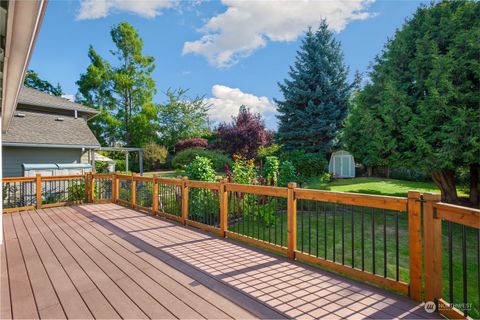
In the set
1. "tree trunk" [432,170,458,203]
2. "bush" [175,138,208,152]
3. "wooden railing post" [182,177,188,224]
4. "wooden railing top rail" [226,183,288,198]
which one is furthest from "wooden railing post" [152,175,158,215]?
"bush" [175,138,208,152]

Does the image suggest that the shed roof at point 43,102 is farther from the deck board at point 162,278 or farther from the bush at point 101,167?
the deck board at point 162,278

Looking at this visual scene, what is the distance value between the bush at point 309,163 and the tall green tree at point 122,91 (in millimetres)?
12303

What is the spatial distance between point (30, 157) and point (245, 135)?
9115 millimetres

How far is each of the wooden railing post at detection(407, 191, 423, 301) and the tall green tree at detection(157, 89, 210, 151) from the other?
20733 millimetres

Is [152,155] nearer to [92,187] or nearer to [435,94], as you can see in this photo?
[92,187]

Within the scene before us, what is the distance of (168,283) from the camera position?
2598mm

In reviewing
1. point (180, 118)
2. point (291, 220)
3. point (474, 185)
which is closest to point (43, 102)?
point (291, 220)

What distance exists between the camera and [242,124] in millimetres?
14461

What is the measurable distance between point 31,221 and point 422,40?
10071 mm

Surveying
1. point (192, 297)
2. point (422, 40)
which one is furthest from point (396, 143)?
point (192, 297)

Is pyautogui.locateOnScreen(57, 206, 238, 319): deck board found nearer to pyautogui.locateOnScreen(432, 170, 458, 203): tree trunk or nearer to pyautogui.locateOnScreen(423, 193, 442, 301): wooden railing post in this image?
pyautogui.locateOnScreen(423, 193, 442, 301): wooden railing post

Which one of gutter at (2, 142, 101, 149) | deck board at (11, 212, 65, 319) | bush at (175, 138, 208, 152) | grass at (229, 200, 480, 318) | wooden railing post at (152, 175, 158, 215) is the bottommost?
grass at (229, 200, 480, 318)

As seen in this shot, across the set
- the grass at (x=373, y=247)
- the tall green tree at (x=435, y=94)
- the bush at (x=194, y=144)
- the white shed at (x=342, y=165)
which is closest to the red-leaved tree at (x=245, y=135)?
the bush at (x=194, y=144)

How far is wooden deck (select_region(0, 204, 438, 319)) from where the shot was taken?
6.95ft
